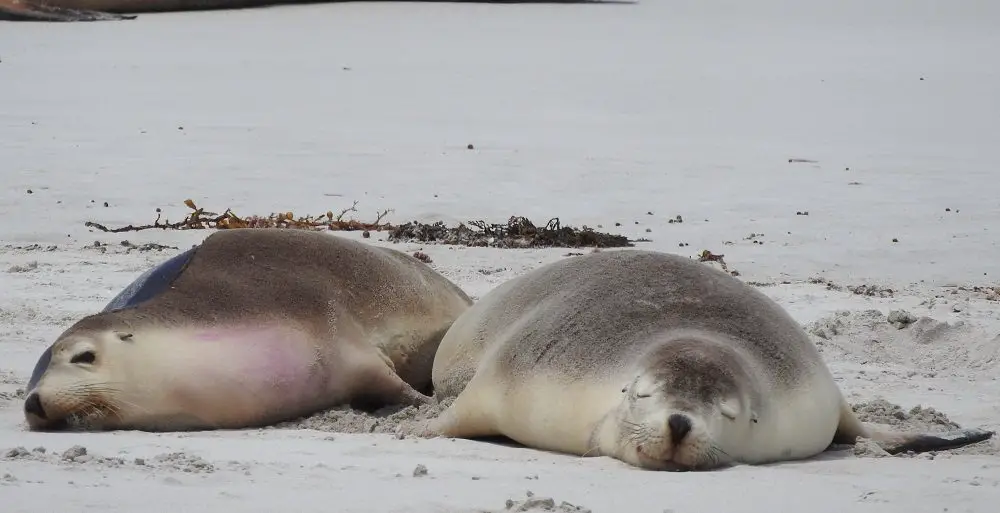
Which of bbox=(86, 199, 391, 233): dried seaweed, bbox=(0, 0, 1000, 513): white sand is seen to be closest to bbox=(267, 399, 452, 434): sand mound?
bbox=(0, 0, 1000, 513): white sand

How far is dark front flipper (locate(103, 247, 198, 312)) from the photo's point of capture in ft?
15.8

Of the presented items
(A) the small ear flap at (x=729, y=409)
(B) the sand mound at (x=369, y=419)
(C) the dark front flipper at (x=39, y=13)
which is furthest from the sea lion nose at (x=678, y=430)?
(C) the dark front flipper at (x=39, y=13)

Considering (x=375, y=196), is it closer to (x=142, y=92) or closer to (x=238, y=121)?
(x=238, y=121)

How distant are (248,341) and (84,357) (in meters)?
0.50

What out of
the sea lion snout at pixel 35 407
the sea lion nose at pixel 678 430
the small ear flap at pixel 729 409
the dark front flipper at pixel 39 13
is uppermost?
the dark front flipper at pixel 39 13

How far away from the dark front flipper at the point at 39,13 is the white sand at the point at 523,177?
19.8 inches

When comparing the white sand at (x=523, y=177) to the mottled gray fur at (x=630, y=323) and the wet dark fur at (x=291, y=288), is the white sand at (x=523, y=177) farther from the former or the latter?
the wet dark fur at (x=291, y=288)

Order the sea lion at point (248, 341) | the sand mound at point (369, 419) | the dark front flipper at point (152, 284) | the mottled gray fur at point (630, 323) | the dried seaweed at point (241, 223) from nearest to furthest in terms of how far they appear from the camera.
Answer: the mottled gray fur at point (630, 323) < the sea lion at point (248, 341) < the sand mound at point (369, 419) < the dark front flipper at point (152, 284) < the dried seaweed at point (241, 223)

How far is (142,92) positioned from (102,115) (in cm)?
125

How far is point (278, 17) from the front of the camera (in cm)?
1909

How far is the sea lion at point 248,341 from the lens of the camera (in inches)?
174

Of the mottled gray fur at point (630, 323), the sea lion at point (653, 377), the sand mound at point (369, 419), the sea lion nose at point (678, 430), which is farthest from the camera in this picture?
the sand mound at point (369, 419)

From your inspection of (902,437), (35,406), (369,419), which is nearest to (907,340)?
(902,437)

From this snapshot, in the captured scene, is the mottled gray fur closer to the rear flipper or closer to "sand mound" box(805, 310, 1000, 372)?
the rear flipper
